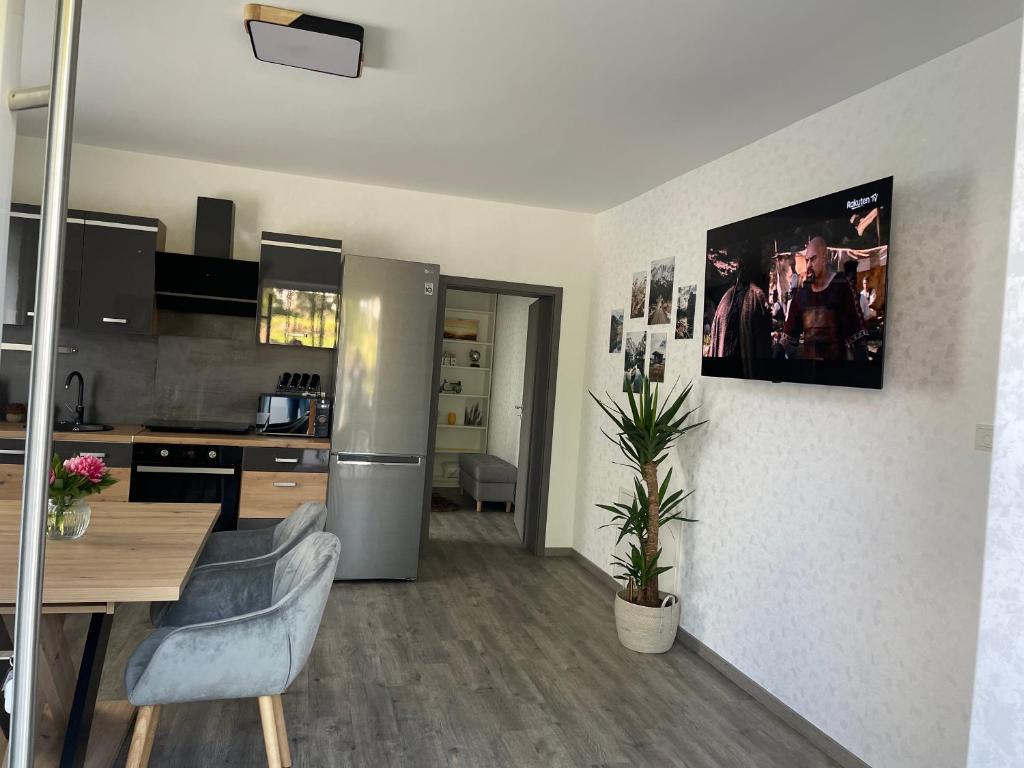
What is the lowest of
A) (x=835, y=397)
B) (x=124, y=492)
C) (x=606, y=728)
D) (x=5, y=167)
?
(x=606, y=728)

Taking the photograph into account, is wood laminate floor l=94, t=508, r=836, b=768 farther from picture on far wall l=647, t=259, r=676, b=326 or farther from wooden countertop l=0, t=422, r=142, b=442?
picture on far wall l=647, t=259, r=676, b=326

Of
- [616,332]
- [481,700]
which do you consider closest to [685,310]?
[616,332]

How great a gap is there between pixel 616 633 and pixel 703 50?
10.2 ft

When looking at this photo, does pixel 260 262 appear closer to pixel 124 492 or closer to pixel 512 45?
pixel 124 492

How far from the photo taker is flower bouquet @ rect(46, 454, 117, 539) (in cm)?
229

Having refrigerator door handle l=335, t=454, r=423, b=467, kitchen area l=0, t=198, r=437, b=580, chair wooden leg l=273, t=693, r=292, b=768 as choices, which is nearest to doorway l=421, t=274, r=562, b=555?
refrigerator door handle l=335, t=454, r=423, b=467

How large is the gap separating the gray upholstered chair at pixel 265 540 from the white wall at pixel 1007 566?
7.59ft

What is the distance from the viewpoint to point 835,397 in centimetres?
315

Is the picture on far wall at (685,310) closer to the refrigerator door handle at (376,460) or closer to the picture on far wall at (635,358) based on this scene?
the picture on far wall at (635,358)

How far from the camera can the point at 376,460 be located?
4.91 meters

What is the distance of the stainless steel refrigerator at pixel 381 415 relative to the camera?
4.84m

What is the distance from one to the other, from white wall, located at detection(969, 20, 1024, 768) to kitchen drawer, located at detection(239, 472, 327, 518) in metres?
4.11

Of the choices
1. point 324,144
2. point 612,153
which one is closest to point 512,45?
point 612,153

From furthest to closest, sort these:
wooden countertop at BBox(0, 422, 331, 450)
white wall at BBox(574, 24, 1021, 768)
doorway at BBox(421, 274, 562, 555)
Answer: doorway at BBox(421, 274, 562, 555)
wooden countertop at BBox(0, 422, 331, 450)
white wall at BBox(574, 24, 1021, 768)
